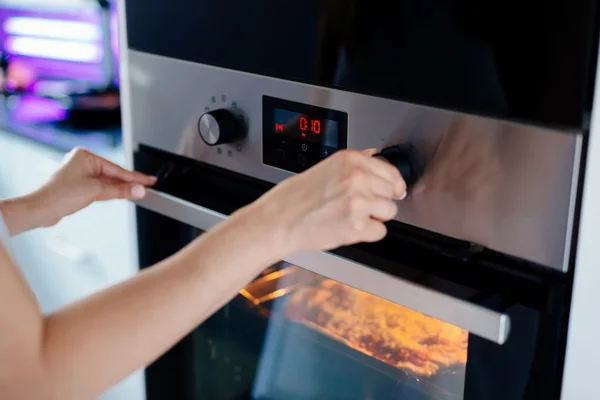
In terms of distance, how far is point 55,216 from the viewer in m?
A: 0.88

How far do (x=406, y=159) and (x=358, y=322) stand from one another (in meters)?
0.29

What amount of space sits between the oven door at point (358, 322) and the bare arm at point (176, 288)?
0.30 ft

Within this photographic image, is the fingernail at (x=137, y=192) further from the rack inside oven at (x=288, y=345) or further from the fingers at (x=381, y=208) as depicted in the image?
the fingers at (x=381, y=208)

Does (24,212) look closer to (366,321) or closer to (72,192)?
(72,192)

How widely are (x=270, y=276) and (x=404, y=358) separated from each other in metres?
0.21

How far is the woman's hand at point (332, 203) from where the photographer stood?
606 mm

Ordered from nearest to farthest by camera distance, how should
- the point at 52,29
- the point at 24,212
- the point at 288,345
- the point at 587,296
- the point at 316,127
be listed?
the point at 587,296, the point at 316,127, the point at 24,212, the point at 288,345, the point at 52,29

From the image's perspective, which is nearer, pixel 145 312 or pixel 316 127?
pixel 145 312

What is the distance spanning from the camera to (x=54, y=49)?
163 centimetres

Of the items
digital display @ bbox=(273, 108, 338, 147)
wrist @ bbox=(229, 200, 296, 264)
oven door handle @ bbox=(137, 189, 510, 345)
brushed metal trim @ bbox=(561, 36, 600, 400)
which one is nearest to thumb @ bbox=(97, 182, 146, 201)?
oven door handle @ bbox=(137, 189, 510, 345)

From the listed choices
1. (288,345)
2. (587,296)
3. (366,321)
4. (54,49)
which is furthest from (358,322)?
(54,49)

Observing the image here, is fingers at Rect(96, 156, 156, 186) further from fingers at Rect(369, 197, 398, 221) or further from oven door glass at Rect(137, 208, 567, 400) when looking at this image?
fingers at Rect(369, 197, 398, 221)

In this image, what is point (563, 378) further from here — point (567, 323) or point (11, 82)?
point (11, 82)

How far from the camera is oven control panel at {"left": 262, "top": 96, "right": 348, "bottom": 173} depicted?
0.74 m
